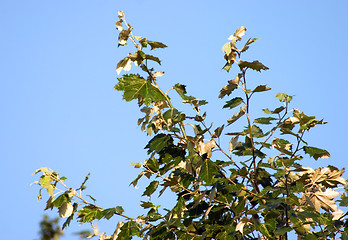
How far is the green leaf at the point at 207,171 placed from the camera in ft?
10.5

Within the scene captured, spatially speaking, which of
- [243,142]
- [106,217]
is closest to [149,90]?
[243,142]

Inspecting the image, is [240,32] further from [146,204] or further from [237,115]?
[146,204]

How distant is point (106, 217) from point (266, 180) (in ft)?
4.23

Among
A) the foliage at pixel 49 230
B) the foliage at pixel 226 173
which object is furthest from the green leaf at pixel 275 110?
the foliage at pixel 49 230

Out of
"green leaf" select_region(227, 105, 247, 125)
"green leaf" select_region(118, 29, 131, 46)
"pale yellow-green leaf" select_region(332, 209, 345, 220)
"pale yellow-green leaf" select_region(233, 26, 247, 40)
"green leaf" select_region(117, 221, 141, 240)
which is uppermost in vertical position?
"pale yellow-green leaf" select_region(233, 26, 247, 40)

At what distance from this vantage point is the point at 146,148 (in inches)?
141

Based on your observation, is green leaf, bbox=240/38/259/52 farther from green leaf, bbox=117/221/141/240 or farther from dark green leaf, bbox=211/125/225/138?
green leaf, bbox=117/221/141/240

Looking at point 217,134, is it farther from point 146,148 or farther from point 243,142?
point 146,148

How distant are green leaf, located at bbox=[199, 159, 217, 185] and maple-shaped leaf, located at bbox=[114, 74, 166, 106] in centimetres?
60

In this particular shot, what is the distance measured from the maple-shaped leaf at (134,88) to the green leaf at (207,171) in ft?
1.98

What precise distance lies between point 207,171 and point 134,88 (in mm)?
805

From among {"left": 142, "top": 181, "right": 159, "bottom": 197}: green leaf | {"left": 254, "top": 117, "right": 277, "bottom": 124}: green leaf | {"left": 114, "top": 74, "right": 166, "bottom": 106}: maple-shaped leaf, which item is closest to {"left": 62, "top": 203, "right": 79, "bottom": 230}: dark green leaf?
{"left": 142, "top": 181, "right": 159, "bottom": 197}: green leaf

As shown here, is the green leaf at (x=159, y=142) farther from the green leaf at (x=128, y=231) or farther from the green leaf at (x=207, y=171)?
the green leaf at (x=128, y=231)

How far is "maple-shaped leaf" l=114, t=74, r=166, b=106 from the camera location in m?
3.26
